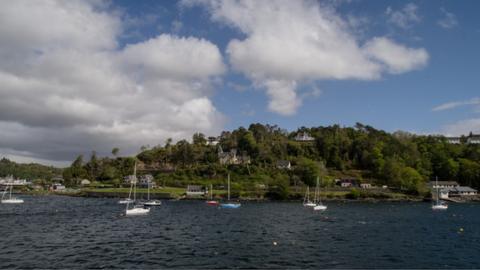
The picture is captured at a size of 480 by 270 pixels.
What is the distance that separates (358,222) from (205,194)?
94574mm

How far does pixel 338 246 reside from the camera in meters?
45.6

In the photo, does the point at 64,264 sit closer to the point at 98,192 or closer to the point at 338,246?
the point at 338,246

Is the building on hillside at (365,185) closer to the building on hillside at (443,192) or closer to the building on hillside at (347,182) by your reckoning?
the building on hillside at (347,182)

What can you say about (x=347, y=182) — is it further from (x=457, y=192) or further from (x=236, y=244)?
(x=236, y=244)

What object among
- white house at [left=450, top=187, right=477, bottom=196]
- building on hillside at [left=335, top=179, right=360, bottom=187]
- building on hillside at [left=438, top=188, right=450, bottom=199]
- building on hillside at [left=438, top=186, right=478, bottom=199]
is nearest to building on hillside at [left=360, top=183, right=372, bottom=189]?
building on hillside at [left=335, top=179, right=360, bottom=187]

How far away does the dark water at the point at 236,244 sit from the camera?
123 feet

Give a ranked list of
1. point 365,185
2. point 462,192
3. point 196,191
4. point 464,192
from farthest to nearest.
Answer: point 365,185
point 464,192
point 462,192
point 196,191

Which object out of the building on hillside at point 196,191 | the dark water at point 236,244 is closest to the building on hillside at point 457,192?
the dark water at point 236,244

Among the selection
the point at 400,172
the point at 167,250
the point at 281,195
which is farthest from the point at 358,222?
the point at 400,172

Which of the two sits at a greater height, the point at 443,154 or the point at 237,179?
the point at 443,154

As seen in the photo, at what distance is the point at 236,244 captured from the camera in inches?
1852

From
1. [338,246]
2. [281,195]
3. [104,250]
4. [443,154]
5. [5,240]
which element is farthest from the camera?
[443,154]

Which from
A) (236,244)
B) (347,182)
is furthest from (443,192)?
(236,244)

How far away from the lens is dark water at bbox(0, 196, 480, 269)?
123 feet
